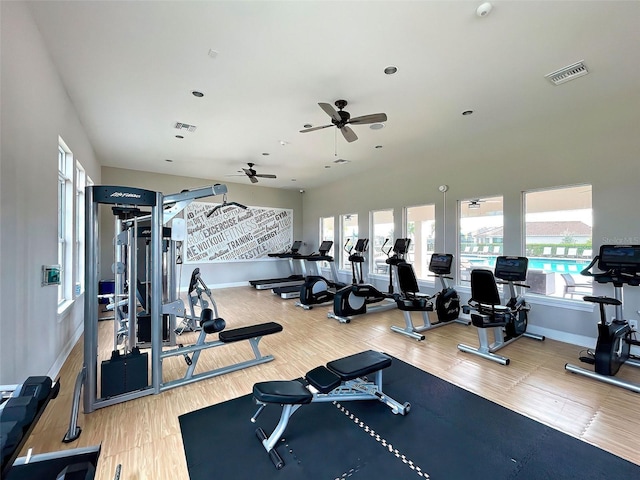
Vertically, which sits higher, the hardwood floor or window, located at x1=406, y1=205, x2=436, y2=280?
window, located at x1=406, y1=205, x2=436, y2=280

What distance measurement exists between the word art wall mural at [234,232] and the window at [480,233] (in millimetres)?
5965

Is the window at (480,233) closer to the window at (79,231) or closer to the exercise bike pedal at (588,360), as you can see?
the exercise bike pedal at (588,360)

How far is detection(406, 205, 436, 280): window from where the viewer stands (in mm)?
6266

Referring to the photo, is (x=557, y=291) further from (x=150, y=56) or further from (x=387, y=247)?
(x=150, y=56)

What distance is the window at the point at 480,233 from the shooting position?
5020 millimetres

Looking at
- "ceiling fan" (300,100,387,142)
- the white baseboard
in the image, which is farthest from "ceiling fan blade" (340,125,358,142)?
the white baseboard

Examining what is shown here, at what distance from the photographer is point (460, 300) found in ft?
17.7

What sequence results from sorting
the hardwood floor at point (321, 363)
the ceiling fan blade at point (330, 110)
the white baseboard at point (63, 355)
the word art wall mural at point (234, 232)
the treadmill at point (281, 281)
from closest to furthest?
the hardwood floor at point (321, 363)
the white baseboard at point (63, 355)
the ceiling fan blade at point (330, 110)
the word art wall mural at point (234, 232)
the treadmill at point (281, 281)

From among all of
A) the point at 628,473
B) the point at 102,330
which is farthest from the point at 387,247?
the point at 102,330

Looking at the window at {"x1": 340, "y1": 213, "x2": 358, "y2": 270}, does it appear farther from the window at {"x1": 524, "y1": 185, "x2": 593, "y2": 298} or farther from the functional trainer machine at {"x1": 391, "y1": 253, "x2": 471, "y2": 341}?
the window at {"x1": 524, "y1": 185, "x2": 593, "y2": 298}

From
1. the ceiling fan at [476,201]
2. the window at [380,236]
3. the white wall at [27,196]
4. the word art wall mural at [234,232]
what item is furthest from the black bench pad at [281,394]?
the word art wall mural at [234,232]

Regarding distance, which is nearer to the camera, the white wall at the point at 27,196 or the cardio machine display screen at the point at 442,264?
the white wall at the point at 27,196

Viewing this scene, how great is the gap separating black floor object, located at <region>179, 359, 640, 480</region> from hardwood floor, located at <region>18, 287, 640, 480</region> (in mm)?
168

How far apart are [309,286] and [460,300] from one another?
296 cm
